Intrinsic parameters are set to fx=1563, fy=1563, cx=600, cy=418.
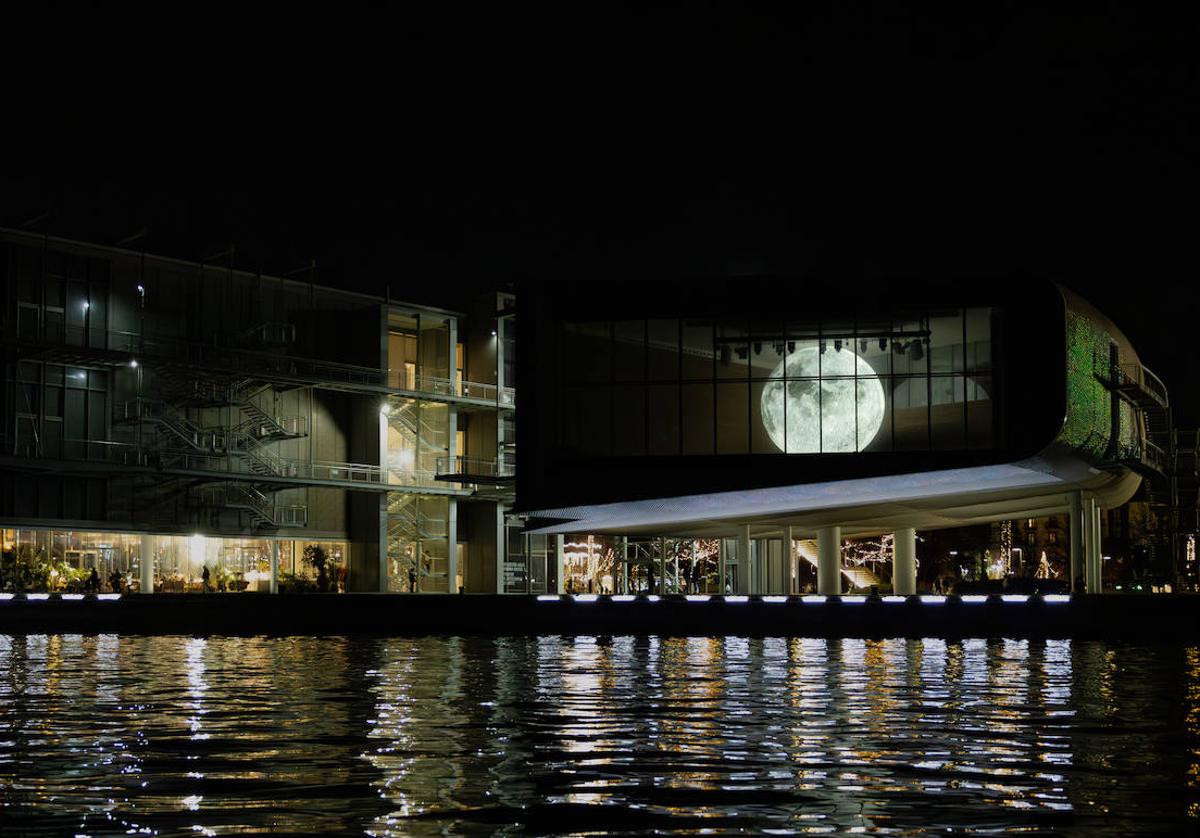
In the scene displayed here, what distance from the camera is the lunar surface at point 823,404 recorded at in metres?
49.2

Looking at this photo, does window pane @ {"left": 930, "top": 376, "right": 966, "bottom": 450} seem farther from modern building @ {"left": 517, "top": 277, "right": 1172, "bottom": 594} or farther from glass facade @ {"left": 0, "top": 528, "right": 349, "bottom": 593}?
glass facade @ {"left": 0, "top": 528, "right": 349, "bottom": 593}

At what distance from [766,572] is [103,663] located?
57.2 metres

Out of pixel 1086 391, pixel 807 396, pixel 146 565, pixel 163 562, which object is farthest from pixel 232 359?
pixel 1086 391

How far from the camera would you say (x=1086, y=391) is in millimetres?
51031

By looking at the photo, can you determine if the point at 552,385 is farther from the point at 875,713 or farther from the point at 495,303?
the point at 875,713

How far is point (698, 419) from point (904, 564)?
1597cm

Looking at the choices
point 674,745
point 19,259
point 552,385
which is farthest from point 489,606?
point 674,745

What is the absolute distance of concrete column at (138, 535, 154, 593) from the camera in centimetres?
6650

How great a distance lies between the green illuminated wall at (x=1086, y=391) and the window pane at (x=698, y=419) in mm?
10884

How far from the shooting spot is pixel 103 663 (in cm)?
2872

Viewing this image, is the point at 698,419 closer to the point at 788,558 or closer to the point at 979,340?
the point at 979,340

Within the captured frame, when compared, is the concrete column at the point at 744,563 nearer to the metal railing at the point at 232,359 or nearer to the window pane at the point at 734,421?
the window pane at the point at 734,421

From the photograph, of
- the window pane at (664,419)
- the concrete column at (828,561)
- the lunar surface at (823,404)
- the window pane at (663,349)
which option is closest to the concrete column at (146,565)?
the window pane at (664,419)

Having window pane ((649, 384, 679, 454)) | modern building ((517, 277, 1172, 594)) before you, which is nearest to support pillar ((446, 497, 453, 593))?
modern building ((517, 277, 1172, 594))
